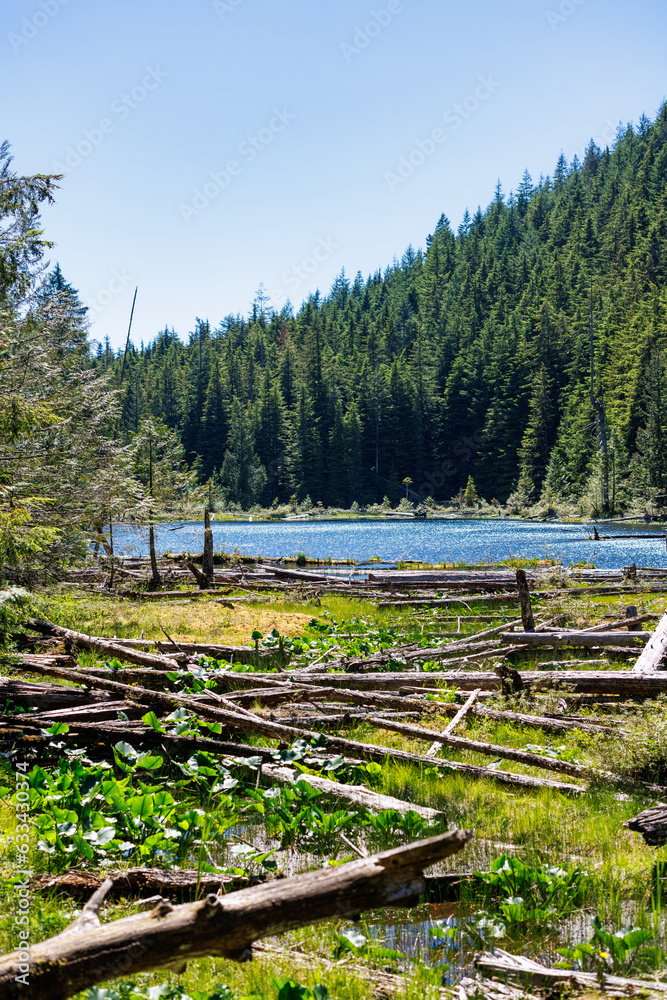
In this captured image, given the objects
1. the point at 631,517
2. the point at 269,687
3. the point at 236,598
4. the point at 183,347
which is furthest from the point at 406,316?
the point at 269,687

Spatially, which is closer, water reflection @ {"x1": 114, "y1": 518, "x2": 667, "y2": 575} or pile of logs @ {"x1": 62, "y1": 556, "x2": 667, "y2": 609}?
pile of logs @ {"x1": 62, "y1": 556, "x2": 667, "y2": 609}

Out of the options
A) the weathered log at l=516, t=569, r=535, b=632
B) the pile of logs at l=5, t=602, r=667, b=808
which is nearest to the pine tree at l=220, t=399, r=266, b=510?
the weathered log at l=516, t=569, r=535, b=632

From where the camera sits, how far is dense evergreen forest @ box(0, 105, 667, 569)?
301 ft

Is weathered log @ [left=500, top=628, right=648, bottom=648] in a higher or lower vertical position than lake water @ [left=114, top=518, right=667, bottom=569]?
higher

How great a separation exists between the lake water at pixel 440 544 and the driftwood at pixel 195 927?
90.2 feet

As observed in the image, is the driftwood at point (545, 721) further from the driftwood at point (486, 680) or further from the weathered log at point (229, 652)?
the weathered log at point (229, 652)

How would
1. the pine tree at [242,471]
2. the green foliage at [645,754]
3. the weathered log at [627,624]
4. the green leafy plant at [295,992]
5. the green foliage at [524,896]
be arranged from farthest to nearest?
the pine tree at [242,471], the weathered log at [627,624], the green foliage at [645,754], the green foliage at [524,896], the green leafy plant at [295,992]

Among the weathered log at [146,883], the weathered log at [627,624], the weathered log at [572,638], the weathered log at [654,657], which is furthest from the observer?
the weathered log at [627,624]

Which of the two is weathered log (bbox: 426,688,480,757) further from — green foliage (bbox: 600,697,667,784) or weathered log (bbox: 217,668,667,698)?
green foliage (bbox: 600,697,667,784)

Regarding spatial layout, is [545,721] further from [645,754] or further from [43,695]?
[43,695]

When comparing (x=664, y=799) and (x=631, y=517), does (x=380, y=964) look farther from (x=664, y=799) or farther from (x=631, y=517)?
(x=631, y=517)

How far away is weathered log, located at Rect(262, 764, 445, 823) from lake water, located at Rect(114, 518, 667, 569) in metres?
24.4

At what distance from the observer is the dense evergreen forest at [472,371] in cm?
9162

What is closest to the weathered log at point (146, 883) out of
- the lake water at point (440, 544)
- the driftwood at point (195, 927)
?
the driftwood at point (195, 927)
